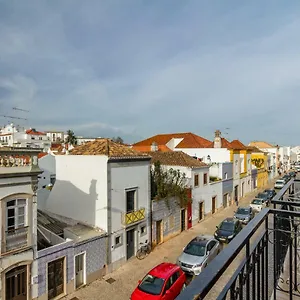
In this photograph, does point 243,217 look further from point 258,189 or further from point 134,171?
point 258,189

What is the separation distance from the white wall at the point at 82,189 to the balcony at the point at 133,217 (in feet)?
3.91

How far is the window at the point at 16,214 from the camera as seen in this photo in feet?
30.5

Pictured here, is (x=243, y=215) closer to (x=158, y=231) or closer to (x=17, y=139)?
(x=158, y=231)

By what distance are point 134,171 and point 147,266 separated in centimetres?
491

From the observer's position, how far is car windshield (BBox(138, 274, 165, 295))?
10.0 meters

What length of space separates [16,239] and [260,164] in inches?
1519

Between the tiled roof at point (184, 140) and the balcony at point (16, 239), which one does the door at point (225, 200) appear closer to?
the tiled roof at point (184, 140)

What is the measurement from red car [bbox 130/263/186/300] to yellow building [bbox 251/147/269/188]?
31.7m

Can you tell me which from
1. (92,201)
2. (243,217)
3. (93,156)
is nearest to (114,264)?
(92,201)

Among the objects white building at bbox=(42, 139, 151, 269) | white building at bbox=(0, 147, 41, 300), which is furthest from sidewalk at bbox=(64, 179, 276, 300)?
white building at bbox=(0, 147, 41, 300)

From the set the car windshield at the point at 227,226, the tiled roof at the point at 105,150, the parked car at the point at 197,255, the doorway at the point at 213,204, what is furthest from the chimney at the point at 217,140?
the parked car at the point at 197,255

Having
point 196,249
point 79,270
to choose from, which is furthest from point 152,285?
point 196,249

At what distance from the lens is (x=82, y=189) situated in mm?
14430

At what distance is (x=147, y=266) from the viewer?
13836mm
